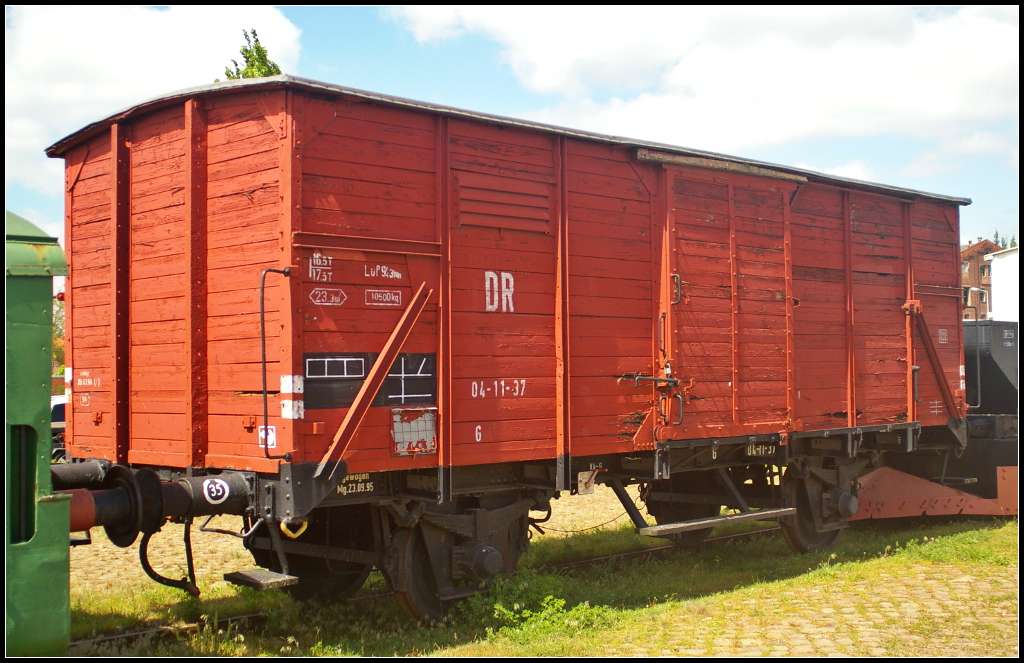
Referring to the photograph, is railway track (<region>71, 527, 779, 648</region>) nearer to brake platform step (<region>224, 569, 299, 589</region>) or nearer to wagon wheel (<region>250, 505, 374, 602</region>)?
wagon wheel (<region>250, 505, 374, 602</region>)

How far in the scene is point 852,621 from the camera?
22.6ft

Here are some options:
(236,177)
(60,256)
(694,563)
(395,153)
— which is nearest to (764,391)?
(694,563)

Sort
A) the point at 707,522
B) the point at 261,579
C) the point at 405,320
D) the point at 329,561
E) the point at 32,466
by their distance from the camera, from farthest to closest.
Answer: the point at 707,522, the point at 329,561, the point at 405,320, the point at 261,579, the point at 32,466

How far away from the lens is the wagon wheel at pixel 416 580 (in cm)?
673

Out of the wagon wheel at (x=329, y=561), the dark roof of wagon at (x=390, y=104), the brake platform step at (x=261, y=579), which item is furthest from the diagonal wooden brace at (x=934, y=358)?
the brake platform step at (x=261, y=579)

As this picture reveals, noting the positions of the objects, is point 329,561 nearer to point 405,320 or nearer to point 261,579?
point 261,579

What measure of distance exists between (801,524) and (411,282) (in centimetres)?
627

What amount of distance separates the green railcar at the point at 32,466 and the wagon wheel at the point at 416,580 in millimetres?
2587

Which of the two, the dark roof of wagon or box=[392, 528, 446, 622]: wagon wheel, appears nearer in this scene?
the dark roof of wagon

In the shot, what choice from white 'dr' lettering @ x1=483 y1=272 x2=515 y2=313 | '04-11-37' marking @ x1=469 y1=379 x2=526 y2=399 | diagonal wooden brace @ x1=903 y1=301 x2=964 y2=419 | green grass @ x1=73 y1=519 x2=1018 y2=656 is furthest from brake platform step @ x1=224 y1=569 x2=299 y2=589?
diagonal wooden brace @ x1=903 y1=301 x2=964 y2=419

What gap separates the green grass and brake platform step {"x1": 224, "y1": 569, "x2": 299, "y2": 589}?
498 mm

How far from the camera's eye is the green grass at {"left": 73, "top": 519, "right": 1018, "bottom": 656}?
622 cm

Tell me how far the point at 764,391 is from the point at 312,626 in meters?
5.13

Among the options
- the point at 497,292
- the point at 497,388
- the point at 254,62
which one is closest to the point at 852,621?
the point at 497,388
